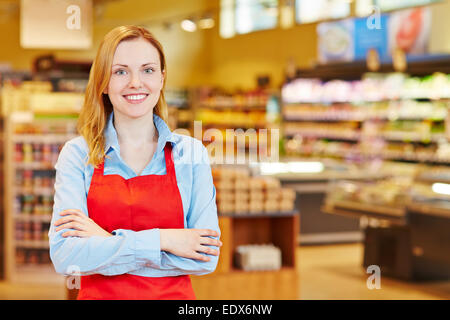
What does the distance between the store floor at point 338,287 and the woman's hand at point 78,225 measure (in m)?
4.27

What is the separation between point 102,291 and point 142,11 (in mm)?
16658

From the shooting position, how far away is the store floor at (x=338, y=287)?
6.17 m

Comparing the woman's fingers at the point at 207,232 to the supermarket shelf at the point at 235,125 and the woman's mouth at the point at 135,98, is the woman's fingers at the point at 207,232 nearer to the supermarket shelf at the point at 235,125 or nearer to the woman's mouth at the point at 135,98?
the woman's mouth at the point at 135,98

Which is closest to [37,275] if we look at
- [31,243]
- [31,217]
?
[31,243]

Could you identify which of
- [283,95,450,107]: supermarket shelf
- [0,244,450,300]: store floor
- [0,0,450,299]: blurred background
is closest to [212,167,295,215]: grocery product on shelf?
[0,0,450,299]: blurred background

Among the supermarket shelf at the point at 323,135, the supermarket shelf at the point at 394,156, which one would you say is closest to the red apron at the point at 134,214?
the supermarket shelf at the point at 394,156

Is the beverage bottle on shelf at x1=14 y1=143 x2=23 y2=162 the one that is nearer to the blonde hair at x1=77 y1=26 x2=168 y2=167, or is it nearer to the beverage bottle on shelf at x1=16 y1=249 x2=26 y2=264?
the beverage bottle on shelf at x1=16 y1=249 x2=26 y2=264

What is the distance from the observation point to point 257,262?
5879 mm

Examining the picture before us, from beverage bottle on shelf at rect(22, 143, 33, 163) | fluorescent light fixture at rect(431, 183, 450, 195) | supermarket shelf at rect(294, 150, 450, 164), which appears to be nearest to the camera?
fluorescent light fixture at rect(431, 183, 450, 195)

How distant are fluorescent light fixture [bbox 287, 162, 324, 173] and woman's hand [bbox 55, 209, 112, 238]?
7.40 meters

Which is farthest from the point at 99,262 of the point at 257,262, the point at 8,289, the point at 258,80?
the point at 258,80

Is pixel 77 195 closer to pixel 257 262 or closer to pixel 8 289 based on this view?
pixel 257 262

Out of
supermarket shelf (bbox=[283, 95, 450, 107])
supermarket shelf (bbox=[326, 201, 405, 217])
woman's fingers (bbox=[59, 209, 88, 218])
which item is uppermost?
supermarket shelf (bbox=[283, 95, 450, 107])

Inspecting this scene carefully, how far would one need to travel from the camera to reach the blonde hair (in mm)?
1677
